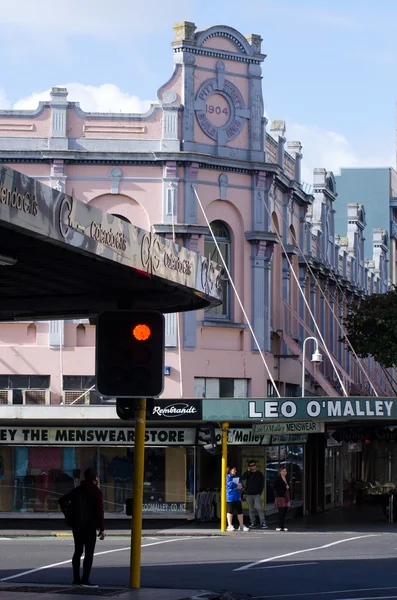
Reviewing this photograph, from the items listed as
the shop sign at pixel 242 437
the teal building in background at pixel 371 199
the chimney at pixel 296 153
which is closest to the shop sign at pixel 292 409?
the shop sign at pixel 242 437

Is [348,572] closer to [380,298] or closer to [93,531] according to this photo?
[93,531]

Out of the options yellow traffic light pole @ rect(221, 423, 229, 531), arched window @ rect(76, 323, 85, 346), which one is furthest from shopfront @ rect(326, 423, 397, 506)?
arched window @ rect(76, 323, 85, 346)

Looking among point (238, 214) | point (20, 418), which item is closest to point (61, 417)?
point (20, 418)

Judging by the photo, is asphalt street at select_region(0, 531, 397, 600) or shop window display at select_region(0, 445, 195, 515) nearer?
asphalt street at select_region(0, 531, 397, 600)

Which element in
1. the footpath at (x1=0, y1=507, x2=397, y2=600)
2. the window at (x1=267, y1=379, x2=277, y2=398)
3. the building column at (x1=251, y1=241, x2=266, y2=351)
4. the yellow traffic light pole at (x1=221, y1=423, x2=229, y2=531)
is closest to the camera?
the footpath at (x1=0, y1=507, x2=397, y2=600)

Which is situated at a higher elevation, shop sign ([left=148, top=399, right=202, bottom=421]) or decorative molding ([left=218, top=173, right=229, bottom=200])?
decorative molding ([left=218, top=173, right=229, bottom=200])

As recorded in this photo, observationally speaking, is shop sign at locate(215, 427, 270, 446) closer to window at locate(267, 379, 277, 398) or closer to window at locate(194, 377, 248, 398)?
window at locate(194, 377, 248, 398)

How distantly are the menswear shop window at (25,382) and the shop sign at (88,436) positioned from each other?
44.1 inches

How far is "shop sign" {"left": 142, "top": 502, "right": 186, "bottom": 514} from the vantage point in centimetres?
3406

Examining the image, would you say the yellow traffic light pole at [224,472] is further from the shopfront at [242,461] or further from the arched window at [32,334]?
the arched window at [32,334]

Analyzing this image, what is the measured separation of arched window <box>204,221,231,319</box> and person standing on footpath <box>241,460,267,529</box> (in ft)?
17.8

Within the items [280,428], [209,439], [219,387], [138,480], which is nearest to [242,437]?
[280,428]

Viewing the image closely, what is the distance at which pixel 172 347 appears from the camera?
3428 cm

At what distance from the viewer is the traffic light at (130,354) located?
12805 millimetres
